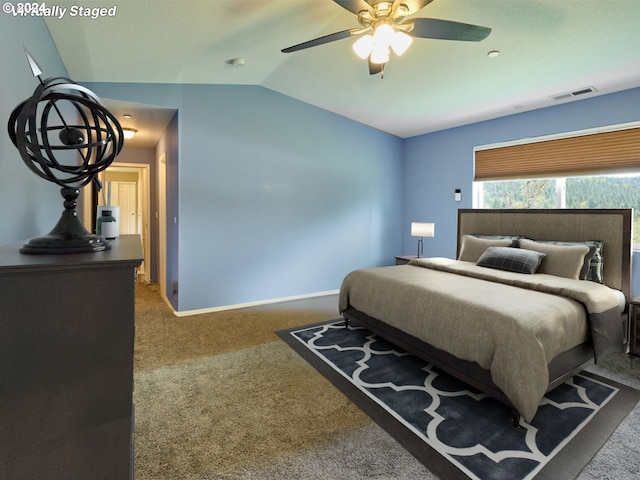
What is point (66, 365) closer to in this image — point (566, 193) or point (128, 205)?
point (566, 193)

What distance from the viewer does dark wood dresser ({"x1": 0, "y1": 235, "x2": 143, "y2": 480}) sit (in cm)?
92

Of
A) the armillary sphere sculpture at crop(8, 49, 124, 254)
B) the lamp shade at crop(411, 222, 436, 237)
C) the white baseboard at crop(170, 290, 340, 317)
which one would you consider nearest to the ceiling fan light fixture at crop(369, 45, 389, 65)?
the armillary sphere sculpture at crop(8, 49, 124, 254)

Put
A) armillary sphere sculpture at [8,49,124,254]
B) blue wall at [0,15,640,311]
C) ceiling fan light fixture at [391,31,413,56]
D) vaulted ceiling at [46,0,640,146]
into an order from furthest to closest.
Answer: blue wall at [0,15,640,311]
vaulted ceiling at [46,0,640,146]
ceiling fan light fixture at [391,31,413,56]
armillary sphere sculpture at [8,49,124,254]

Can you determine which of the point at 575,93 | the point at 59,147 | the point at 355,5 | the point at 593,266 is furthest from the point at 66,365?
the point at 575,93

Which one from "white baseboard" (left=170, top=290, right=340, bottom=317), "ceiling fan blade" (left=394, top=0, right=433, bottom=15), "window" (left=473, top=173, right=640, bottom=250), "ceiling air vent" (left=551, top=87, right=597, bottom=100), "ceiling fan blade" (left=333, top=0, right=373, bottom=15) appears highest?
"ceiling air vent" (left=551, top=87, right=597, bottom=100)

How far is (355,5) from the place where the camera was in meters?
1.99

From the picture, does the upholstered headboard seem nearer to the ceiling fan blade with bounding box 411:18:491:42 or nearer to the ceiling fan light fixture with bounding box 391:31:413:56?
the ceiling fan blade with bounding box 411:18:491:42

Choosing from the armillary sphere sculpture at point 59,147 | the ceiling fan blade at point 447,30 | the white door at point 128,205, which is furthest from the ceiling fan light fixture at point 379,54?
the white door at point 128,205

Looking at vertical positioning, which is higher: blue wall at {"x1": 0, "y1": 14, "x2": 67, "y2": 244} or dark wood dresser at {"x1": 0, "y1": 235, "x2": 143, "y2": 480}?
blue wall at {"x1": 0, "y1": 14, "x2": 67, "y2": 244}

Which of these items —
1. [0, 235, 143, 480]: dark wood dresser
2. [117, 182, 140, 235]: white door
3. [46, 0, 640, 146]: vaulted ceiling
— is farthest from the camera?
[117, 182, 140, 235]: white door

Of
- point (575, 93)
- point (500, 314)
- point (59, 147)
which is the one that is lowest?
point (500, 314)

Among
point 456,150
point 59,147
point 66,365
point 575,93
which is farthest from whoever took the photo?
point 456,150

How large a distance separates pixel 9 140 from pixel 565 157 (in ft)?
16.1

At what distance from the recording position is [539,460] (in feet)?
5.55
